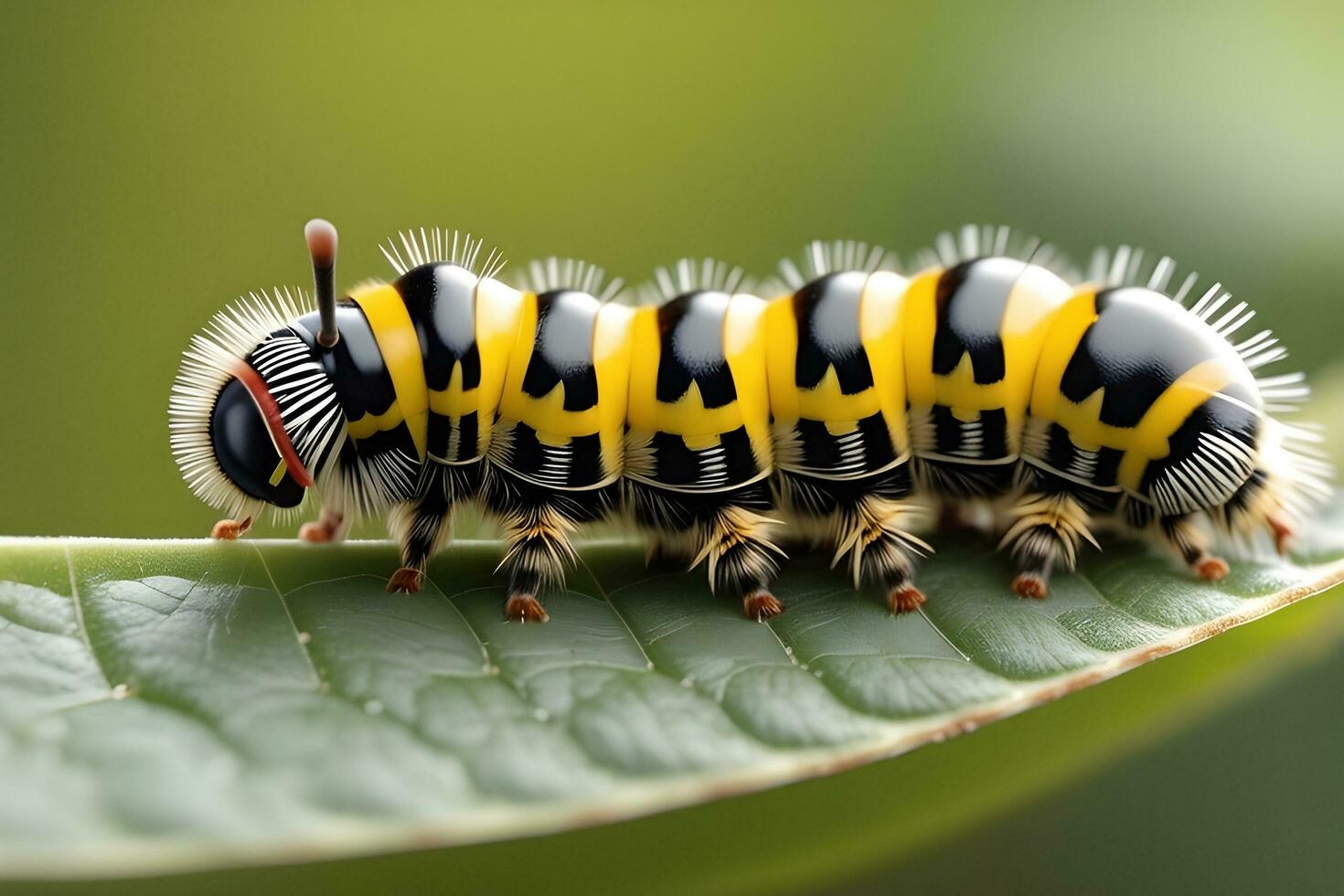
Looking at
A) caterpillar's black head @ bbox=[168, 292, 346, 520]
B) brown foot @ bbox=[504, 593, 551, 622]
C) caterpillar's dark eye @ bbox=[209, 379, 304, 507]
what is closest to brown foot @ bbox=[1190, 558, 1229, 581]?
brown foot @ bbox=[504, 593, 551, 622]

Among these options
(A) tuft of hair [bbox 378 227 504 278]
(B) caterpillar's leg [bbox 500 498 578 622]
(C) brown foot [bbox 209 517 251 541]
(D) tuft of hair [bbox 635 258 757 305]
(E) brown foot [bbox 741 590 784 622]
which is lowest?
(E) brown foot [bbox 741 590 784 622]

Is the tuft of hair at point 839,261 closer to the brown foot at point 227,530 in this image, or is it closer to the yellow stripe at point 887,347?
the yellow stripe at point 887,347

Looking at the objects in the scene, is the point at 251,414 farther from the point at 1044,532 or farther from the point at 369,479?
the point at 1044,532

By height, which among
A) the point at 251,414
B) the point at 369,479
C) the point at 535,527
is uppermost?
the point at 251,414

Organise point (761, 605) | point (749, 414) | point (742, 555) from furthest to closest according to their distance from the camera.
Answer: point (749, 414), point (742, 555), point (761, 605)

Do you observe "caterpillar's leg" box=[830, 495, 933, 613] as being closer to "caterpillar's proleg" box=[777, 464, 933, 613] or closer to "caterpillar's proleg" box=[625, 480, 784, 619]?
"caterpillar's proleg" box=[777, 464, 933, 613]

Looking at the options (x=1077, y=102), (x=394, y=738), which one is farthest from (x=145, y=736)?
(x=1077, y=102)

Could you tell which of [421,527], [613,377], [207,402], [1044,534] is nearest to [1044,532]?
[1044,534]
